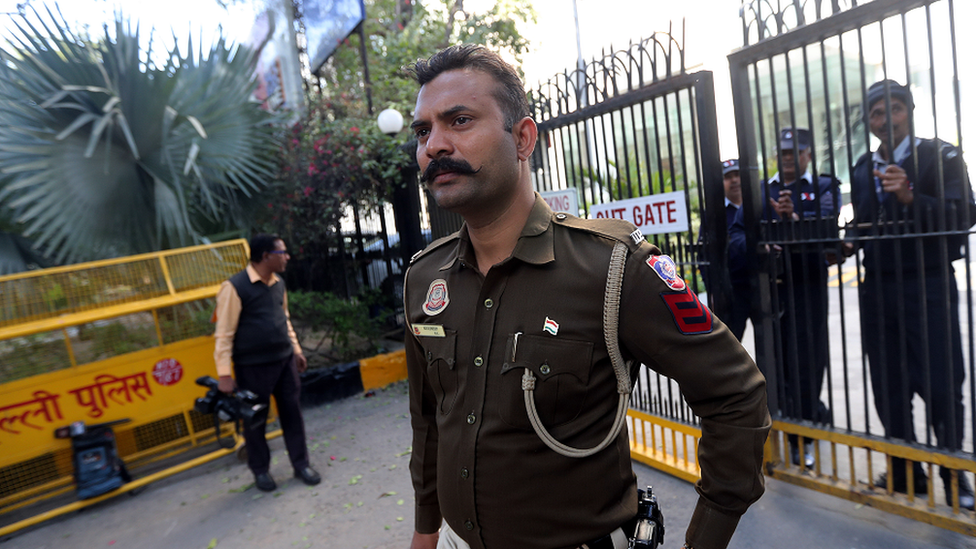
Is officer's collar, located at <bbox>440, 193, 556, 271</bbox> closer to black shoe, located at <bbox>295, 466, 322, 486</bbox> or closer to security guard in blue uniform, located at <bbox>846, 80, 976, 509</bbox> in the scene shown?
security guard in blue uniform, located at <bbox>846, 80, 976, 509</bbox>

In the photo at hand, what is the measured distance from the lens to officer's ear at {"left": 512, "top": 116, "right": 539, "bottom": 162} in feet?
4.78

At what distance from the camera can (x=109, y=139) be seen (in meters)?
5.05

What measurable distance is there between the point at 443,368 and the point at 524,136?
0.65 meters

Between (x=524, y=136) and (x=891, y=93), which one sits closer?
(x=524, y=136)

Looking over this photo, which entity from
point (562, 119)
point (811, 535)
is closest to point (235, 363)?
point (562, 119)

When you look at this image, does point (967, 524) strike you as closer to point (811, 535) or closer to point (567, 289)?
point (811, 535)

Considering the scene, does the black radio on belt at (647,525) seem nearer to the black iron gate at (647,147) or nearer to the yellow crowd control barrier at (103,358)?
the black iron gate at (647,147)

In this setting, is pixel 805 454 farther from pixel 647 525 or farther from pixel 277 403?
pixel 277 403

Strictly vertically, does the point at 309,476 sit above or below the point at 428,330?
below

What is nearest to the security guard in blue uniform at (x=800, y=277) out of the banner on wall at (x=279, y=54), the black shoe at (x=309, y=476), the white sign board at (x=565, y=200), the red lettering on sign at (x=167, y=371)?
the white sign board at (x=565, y=200)

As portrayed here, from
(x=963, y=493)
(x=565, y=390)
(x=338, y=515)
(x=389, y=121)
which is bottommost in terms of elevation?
(x=338, y=515)

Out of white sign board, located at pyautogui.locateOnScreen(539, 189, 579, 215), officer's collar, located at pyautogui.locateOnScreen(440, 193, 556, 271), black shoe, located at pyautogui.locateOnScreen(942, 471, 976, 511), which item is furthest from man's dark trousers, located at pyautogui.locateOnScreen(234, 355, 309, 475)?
black shoe, located at pyautogui.locateOnScreen(942, 471, 976, 511)

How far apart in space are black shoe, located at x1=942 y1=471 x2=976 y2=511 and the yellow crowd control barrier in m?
5.17

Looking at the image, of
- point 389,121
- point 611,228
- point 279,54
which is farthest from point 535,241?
point 279,54
